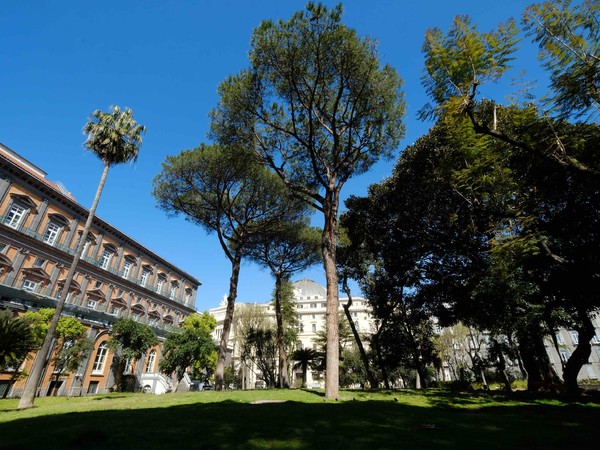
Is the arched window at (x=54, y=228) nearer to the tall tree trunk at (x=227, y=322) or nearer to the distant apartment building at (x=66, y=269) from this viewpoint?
the distant apartment building at (x=66, y=269)

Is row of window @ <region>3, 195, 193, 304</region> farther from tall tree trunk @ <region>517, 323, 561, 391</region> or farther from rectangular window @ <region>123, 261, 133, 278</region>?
tall tree trunk @ <region>517, 323, 561, 391</region>

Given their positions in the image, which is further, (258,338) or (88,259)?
(258,338)

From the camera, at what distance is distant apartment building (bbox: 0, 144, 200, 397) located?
2777 cm

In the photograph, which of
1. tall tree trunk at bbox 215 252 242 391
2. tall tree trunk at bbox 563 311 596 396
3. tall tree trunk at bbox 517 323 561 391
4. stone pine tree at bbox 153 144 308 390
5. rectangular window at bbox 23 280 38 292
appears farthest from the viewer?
rectangular window at bbox 23 280 38 292

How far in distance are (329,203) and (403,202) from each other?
21.1ft

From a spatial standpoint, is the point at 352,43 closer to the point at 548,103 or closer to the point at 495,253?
the point at 548,103

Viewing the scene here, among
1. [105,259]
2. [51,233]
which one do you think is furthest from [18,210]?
[105,259]

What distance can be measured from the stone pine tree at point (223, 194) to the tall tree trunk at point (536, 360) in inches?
714

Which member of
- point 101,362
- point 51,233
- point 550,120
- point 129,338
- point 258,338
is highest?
point 51,233

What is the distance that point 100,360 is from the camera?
33.7m

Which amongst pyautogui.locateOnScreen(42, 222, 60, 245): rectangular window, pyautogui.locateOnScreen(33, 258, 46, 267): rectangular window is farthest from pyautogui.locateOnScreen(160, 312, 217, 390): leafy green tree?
pyautogui.locateOnScreen(42, 222, 60, 245): rectangular window

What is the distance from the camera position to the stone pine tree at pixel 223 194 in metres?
22.5

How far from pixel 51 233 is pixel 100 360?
48.4ft

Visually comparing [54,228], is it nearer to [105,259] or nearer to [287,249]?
[105,259]
